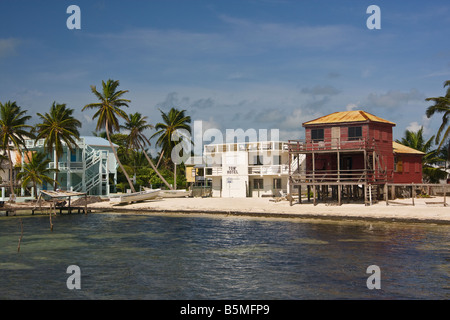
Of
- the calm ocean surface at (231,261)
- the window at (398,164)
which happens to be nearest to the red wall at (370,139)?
the window at (398,164)

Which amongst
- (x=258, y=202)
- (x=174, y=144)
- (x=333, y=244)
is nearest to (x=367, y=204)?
(x=258, y=202)

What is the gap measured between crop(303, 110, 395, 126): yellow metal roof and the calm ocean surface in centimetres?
1214

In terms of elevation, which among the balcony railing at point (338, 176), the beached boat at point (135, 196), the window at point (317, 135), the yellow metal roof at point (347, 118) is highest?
the yellow metal roof at point (347, 118)

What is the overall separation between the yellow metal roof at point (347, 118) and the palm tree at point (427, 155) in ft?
54.7

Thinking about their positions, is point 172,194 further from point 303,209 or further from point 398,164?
point 398,164

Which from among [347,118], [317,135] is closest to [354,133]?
[347,118]

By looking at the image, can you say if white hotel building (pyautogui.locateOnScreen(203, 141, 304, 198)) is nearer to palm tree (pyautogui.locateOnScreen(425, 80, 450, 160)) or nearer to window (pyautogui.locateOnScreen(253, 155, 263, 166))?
window (pyautogui.locateOnScreen(253, 155, 263, 166))

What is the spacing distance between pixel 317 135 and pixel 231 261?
25.9 meters

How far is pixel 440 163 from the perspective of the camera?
67.9 m

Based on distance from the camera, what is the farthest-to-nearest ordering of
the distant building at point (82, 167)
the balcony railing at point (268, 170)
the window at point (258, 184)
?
the distant building at point (82, 167) → the window at point (258, 184) → the balcony railing at point (268, 170)

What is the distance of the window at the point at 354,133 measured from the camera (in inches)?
1775

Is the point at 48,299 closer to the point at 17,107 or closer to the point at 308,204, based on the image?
the point at 308,204

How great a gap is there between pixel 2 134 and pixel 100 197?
13.9 metres

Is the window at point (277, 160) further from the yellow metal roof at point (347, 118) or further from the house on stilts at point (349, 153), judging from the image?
the yellow metal roof at point (347, 118)
